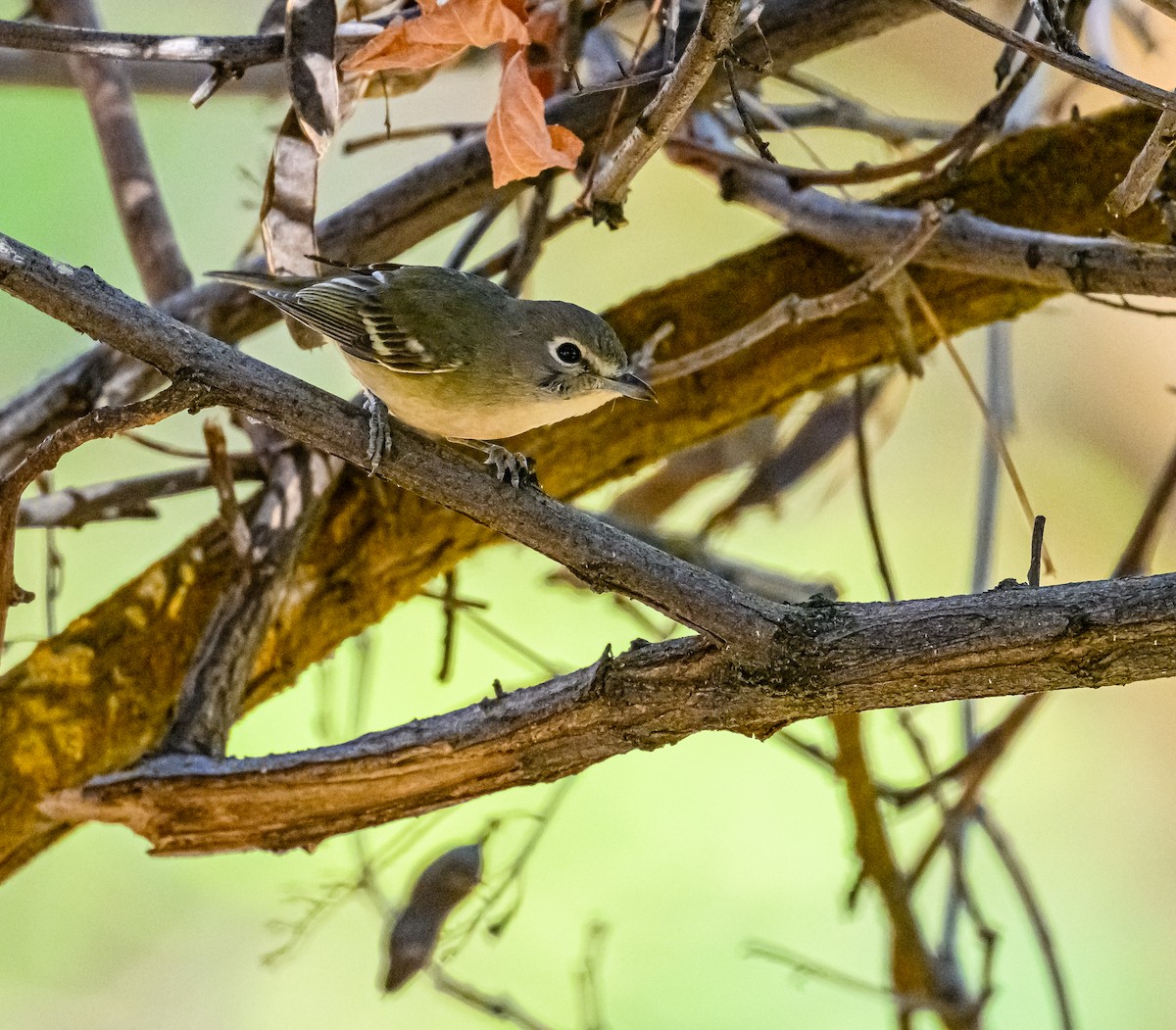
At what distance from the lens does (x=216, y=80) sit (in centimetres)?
170

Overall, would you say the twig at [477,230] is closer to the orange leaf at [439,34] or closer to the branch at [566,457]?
the branch at [566,457]

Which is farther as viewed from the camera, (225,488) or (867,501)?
(867,501)

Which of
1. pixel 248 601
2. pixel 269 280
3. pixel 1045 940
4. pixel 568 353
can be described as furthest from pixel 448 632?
pixel 1045 940

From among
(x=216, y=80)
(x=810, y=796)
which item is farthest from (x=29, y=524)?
(x=810, y=796)

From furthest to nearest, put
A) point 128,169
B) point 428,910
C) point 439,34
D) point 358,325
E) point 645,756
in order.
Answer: point 645,756 → point 128,169 → point 358,325 → point 428,910 → point 439,34

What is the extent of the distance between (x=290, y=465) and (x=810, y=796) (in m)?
2.08

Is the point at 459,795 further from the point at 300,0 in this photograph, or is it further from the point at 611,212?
the point at 300,0

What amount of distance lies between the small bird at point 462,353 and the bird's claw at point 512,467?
3 centimetres

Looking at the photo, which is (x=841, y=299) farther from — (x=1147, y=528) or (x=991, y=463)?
(x=991, y=463)

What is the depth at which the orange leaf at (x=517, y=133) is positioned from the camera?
163cm

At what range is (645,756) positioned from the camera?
3.41 m

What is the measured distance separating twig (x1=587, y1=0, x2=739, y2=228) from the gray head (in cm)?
23

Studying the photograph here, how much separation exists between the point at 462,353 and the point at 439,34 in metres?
0.50

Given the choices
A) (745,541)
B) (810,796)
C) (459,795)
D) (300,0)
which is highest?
(745,541)
